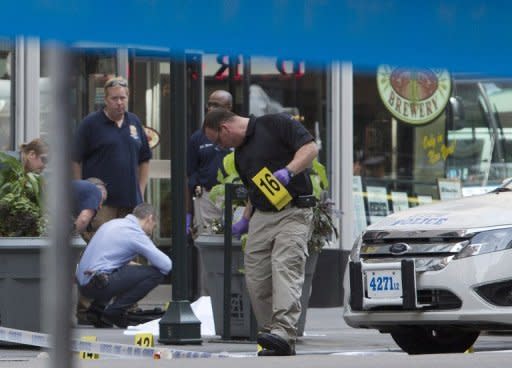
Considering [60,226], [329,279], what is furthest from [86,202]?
[60,226]

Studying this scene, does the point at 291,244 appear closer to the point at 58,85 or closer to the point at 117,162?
the point at 117,162

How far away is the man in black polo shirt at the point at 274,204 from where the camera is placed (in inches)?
353

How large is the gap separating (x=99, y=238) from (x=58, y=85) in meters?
9.55

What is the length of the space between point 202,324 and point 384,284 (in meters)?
2.70

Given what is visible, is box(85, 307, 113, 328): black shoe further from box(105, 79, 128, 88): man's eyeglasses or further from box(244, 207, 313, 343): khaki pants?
box(244, 207, 313, 343): khaki pants

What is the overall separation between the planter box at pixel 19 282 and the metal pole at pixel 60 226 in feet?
24.0

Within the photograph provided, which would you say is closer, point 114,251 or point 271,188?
point 271,188

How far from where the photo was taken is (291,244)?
9.09 m

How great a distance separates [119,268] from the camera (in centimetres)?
1190

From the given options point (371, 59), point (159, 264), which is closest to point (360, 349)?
point (159, 264)

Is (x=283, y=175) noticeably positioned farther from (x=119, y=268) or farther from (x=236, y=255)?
(x=119, y=268)

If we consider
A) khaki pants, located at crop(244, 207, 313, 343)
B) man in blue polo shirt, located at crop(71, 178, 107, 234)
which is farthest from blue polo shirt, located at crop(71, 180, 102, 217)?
khaki pants, located at crop(244, 207, 313, 343)

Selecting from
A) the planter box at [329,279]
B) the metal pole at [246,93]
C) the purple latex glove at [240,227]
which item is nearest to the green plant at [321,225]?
the purple latex glove at [240,227]

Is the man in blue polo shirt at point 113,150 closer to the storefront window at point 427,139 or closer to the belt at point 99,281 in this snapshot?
the belt at point 99,281
